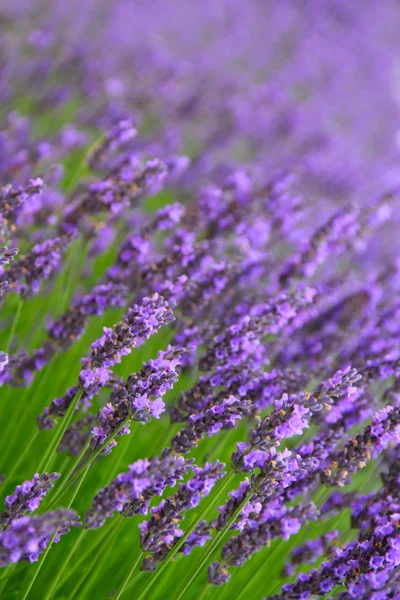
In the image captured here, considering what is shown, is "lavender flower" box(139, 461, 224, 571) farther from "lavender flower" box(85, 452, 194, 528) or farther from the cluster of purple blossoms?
the cluster of purple blossoms

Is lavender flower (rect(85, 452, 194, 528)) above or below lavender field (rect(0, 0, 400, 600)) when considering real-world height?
below

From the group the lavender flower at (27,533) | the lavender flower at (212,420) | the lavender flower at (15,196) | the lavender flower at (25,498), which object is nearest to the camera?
the lavender flower at (27,533)

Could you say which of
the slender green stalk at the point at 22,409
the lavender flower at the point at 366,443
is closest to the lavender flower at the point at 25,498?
the slender green stalk at the point at 22,409

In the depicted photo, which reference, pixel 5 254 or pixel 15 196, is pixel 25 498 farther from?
pixel 15 196

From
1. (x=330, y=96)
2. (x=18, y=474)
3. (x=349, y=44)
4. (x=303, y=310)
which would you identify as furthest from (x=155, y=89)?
(x=349, y=44)

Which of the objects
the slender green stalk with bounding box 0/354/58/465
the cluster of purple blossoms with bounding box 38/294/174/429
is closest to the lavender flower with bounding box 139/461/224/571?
the cluster of purple blossoms with bounding box 38/294/174/429

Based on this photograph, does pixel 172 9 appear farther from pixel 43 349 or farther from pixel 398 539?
pixel 398 539

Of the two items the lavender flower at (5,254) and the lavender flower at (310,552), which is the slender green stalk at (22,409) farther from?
the lavender flower at (310,552)

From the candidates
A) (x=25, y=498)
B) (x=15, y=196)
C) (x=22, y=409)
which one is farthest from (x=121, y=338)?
(x=22, y=409)
